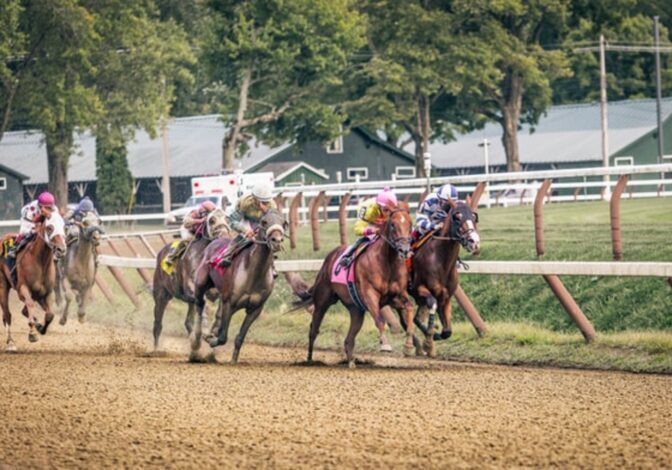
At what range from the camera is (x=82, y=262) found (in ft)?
67.2

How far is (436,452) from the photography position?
827 centimetres

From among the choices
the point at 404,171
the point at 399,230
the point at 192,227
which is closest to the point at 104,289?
the point at 192,227

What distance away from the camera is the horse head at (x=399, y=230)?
1358 centimetres

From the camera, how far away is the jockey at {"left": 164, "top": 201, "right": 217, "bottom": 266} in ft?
55.0

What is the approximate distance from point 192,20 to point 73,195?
15.3 meters

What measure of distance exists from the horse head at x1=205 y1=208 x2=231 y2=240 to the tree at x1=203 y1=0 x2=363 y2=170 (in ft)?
109

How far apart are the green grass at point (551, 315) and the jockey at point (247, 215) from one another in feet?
7.73

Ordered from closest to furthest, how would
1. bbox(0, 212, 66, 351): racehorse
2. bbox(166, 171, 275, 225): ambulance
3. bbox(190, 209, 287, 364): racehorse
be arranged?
bbox(190, 209, 287, 364): racehorse
bbox(0, 212, 66, 351): racehorse
bbox(166, 171, 275, 225): ambulance

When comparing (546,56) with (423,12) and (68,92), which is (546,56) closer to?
(423,12)

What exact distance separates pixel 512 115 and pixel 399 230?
4017 cm

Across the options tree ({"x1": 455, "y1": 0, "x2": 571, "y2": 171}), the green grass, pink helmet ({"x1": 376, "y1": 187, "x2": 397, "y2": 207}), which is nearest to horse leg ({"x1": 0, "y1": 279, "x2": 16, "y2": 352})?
the green grass

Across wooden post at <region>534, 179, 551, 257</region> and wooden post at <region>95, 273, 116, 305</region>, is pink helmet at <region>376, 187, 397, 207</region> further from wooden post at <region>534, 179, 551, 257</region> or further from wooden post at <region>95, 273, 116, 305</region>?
wooden post at <region>95, 273, 116, 305</region>

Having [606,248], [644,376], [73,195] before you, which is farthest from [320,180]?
[644,376]

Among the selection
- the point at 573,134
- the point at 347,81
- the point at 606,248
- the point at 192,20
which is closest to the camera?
the point at 606,248
